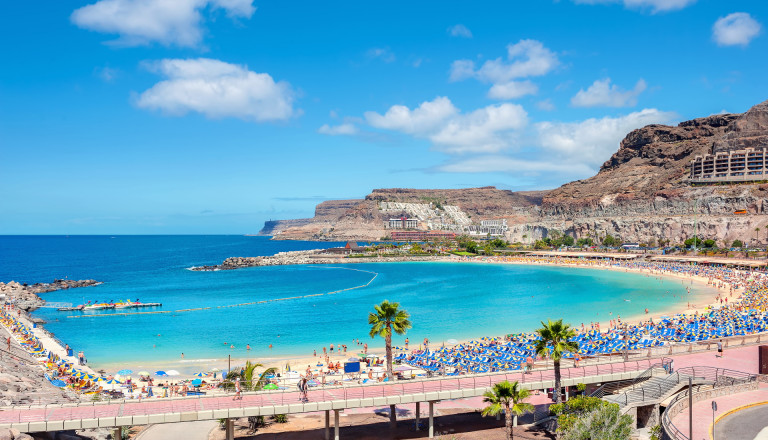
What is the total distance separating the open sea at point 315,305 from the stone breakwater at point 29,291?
202 cm

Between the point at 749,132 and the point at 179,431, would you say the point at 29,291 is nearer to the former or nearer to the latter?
the point at 179,431

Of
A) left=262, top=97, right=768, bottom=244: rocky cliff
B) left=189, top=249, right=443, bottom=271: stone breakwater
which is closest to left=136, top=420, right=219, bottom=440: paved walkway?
left=189, top=249, right=443, bottom=271: stone breakwater

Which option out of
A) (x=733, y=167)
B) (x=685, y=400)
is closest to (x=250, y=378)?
(x=685, y=400)

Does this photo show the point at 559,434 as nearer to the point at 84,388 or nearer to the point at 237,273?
the point at 84,388

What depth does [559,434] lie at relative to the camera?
18484mm

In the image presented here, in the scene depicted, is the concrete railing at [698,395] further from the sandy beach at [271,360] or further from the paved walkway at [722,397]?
the sandy beach at [271,360]

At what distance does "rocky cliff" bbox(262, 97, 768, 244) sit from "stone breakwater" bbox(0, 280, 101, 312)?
11232 centimetres

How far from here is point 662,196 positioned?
5354 inches

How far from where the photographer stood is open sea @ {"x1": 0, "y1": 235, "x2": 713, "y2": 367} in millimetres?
41688

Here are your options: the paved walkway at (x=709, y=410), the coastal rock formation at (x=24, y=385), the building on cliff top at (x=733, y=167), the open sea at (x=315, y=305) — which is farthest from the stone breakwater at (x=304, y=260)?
the paved walkway at (x=709, y=410)

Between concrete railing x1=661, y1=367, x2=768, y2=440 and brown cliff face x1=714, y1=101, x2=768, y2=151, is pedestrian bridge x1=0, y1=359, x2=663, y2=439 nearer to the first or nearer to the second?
concrete railing x1=661, y1=367, x2=768, y2=440

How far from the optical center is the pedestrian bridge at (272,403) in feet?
56.5

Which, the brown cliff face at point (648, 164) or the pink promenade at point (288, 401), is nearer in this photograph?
the pink promenade at point (288, 401)

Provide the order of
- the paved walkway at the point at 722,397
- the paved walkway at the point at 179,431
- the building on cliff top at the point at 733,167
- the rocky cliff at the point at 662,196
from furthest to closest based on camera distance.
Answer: the building on cliff top at the point at 733,167 → the rocky cliff at the point at 662,196 → the paved walkway at the point at 179,431 → the paved walkway at the point at 722,397
